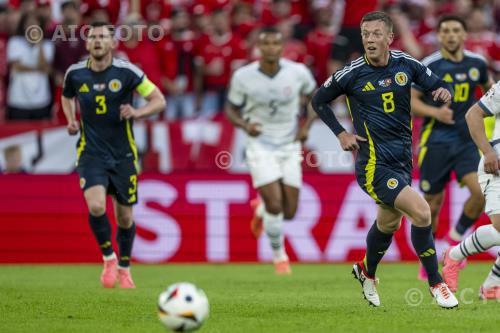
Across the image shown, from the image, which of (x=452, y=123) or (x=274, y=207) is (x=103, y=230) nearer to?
(x=274, y=207)

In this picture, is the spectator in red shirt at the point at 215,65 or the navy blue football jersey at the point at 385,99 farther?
the spectator in red shirt at the point at 215,65

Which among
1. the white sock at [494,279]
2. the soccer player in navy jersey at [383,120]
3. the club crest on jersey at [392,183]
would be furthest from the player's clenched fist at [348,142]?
the white sock at [494,279]

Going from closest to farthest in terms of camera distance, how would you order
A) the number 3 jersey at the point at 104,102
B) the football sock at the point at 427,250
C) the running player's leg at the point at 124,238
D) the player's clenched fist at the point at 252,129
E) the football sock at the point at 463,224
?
the football sock at the point at 427,250 → the number 3 jersey at the point at 104,102 → the running player's leg at the point at 124,238 → the football sock at the point at 463,224 → the player's clenched fist at the point at 252,129

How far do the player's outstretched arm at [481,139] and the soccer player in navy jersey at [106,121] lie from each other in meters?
4.02

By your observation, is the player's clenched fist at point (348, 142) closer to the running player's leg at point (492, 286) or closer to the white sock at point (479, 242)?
the white sock at point (479, 242)

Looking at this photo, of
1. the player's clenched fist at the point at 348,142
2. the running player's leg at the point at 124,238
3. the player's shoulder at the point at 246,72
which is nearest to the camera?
the player's clenched fist at the point at 348,142

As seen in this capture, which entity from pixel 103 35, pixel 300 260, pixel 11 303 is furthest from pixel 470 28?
pixel 11 303

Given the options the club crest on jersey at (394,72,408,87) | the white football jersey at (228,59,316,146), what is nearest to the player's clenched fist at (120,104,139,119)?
the white football jersey at (228,59,316,146)

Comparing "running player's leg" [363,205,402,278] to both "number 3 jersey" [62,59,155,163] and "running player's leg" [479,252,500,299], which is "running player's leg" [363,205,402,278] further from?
"number 3 jersey" [62,59,155,163]

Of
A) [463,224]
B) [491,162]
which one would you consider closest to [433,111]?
[463,224]

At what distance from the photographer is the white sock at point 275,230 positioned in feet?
47.1

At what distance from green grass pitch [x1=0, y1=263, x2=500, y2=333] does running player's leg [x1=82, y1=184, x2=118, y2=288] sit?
7.5 inches

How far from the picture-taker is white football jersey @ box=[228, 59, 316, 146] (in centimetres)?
1437

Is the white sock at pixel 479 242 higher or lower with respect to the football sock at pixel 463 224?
higher
